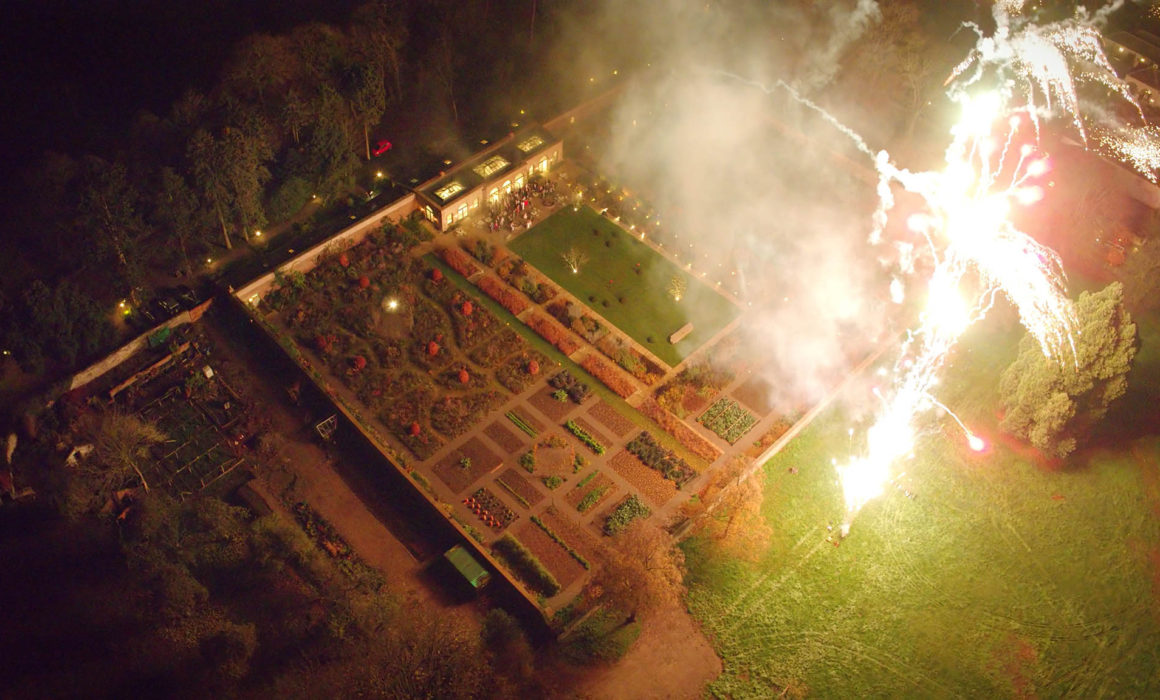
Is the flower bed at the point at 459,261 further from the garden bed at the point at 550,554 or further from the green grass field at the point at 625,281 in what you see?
the garden bed at the point at 550,554

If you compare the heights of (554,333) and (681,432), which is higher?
(554,333)

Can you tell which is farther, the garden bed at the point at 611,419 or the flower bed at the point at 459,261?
the flower bed at the point at 459,261

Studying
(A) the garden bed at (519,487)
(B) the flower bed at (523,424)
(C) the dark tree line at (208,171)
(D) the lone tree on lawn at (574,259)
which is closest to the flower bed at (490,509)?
(A) the garden bed at (519,487)

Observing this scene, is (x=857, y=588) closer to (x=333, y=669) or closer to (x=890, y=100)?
(x=333, y=669)

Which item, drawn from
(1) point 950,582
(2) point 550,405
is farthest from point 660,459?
(1) point 950,582

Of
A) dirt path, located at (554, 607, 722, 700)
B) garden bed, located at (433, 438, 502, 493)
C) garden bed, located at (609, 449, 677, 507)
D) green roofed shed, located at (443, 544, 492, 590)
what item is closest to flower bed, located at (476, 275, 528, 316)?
garden bed, located at (433, 438, 502, 493)

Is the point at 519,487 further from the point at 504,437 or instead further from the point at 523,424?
the point at 523,424

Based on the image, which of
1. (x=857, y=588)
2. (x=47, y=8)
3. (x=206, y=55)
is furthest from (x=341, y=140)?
(x=857, y=588)

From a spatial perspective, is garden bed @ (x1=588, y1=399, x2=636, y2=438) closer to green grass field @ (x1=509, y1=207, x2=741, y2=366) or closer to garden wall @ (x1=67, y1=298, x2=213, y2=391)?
green grass field @ (x1=509, y1=207, x2=741, y2=366)
